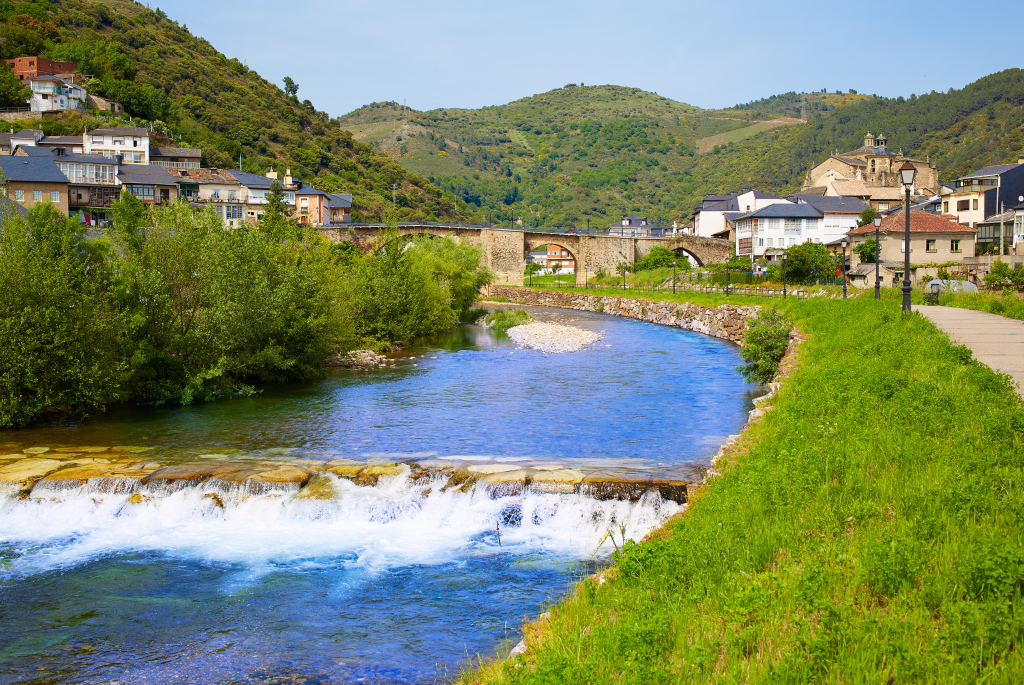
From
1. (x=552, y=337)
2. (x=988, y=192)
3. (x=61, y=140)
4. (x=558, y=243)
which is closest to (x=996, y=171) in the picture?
(x=988, y=192)

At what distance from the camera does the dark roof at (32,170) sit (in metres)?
56.3

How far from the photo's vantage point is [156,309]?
1806 centimetres

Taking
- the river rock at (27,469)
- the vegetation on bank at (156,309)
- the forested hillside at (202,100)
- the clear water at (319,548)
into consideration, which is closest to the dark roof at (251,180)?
the forested hillside at (202,100)

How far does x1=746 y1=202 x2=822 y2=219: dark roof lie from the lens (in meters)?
71.6

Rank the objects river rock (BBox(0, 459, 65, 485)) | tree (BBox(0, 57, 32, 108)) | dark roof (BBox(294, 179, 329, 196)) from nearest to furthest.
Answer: river rock (BBox(0, 459, 65, 485))
tree (BBox(0, 57, 32, 108))
dark roof (BBox(294, 179, 329, 196))

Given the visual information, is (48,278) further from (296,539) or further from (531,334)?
(531,334)

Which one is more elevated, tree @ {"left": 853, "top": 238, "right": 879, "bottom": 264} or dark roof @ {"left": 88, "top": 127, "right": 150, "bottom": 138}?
dark roof @ {"left": 88, "top": 127, "right": 150, "bottom": 138}

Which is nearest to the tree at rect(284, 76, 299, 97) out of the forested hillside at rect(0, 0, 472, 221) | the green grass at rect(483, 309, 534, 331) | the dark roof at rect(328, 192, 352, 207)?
the forested hillside at rect(0, 0, 472, 221)

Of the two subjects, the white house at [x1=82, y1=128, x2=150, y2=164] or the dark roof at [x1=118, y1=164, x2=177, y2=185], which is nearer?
the dark roof at [x1=118, y1=164, x2=177, y2=185]

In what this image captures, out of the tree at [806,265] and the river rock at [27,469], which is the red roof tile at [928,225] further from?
the river rock at [27,469]

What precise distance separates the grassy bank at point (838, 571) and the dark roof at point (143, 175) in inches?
2928

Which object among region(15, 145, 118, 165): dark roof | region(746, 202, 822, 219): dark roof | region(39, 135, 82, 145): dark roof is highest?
region(39, 135, 82, 145): dark roof

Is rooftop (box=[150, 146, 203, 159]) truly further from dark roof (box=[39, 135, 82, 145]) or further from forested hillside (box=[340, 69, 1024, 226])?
forested hillside (box=[340, 69, 1024, 226])

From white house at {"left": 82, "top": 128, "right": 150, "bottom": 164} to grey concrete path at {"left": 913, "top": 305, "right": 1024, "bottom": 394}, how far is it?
81204 millimetres
